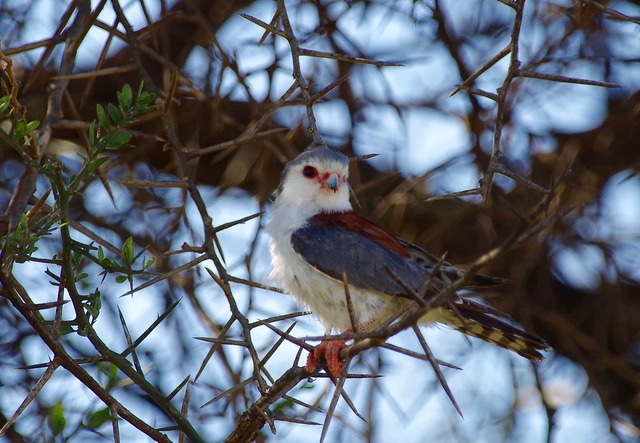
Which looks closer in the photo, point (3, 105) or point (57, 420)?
point (3, 105)

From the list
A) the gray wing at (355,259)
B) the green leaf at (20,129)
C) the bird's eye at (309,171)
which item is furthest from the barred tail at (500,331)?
the green leaf at (20,129)

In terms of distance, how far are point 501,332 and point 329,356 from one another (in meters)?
0.85

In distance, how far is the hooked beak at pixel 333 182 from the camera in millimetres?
4637

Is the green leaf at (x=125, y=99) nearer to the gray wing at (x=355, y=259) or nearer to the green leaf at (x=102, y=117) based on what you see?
the green leaf at (x=102, y=117)

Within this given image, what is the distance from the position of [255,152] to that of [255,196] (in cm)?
29

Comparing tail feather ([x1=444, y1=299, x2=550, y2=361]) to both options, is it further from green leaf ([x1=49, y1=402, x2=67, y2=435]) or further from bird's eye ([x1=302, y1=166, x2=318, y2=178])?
green leaf ([x1=49, y1=402, x2=67, y2=435])

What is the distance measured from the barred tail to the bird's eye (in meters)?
1.23

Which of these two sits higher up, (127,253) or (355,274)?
(127,253)

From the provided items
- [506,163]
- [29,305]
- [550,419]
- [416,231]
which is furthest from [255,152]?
[29,305]

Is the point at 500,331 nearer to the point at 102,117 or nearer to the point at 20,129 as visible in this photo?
the point at 102,117

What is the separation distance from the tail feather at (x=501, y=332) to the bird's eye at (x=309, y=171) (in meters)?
1.34

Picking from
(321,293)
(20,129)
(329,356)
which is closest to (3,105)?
(20,129)

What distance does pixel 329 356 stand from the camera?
3.41 metres

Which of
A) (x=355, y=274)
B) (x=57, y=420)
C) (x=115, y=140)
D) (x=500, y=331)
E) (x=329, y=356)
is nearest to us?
(x=115, y=140)
